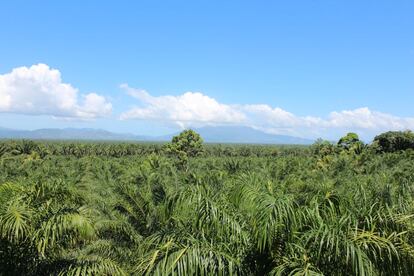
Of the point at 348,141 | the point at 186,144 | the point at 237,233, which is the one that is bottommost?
the point at 237,233

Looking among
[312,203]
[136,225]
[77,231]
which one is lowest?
[136,225]

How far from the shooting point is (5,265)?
294 inches

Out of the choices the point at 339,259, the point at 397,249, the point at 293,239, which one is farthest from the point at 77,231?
the point at 397,249

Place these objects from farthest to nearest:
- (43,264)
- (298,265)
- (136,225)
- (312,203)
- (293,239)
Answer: (136,225)
(43,264)
(312,203)
(293,239)
(298,265)

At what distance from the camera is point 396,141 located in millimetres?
50562

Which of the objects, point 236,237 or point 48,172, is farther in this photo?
point 48,172

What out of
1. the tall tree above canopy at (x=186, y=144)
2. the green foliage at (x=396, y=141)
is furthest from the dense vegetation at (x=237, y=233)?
the tall tree above canopy at (x=186, y=144)

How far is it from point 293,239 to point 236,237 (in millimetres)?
820

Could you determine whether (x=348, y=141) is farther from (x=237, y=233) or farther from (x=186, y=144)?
(x=237, y=233)

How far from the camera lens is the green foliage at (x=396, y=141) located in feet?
165

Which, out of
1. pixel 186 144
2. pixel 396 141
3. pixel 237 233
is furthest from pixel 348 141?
pixel 237 233

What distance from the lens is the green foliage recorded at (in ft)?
165

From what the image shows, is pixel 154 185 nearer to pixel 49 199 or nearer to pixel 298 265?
pixel 49 199

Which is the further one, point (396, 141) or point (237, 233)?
point (396, 141)
